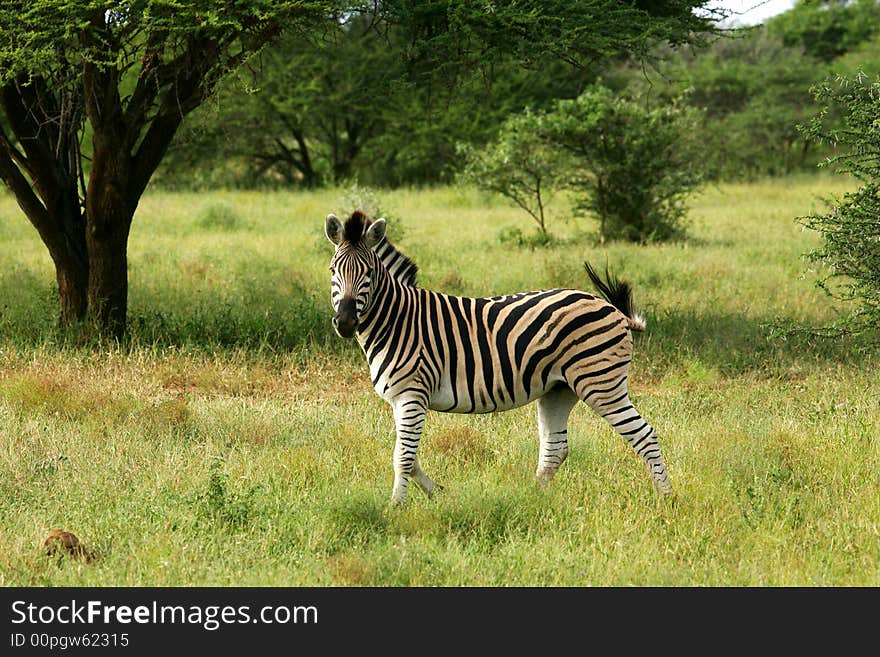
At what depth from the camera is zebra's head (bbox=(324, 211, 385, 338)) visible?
5570mm

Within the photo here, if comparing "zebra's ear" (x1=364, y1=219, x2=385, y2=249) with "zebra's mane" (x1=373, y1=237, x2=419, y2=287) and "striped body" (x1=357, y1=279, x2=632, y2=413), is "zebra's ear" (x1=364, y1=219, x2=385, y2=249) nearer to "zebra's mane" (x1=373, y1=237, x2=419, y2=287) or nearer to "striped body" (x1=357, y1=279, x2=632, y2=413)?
"zebra's mane" (x1=373, y1=237, x2=419, y2=287)

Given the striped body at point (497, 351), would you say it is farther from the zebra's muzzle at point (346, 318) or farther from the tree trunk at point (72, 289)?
the tree trunk at point (72, 289)

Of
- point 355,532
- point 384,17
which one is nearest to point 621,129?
point 384,17

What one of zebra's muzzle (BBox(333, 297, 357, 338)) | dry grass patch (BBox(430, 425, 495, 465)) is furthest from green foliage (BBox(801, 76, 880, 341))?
zebra's muzzle (BBox(333, 297, 357, 338))

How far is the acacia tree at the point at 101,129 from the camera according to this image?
9.66m

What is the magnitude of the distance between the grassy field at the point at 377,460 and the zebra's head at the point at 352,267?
3.34 feet

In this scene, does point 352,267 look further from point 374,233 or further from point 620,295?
point 620,295

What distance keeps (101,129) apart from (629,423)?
6.63m

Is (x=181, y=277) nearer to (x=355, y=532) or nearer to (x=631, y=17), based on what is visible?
(x=631, y=17)

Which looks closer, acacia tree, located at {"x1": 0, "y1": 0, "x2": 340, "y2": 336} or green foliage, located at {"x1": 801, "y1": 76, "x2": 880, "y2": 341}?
green foliage, located at {"x1": 801, "y1": 76, "x2": 880, "y2": 341}

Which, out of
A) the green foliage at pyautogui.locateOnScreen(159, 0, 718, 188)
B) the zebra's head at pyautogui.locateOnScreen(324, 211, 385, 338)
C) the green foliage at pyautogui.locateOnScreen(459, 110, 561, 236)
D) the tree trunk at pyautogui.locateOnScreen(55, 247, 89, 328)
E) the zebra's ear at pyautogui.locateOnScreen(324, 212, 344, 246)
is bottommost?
the tree trunk at pyautogui.locateOnScreen(55, 247, 89, 328)

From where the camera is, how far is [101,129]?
408 inches

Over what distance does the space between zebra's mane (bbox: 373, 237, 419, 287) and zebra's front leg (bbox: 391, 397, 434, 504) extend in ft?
2.65

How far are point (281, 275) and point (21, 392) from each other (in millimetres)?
6165
